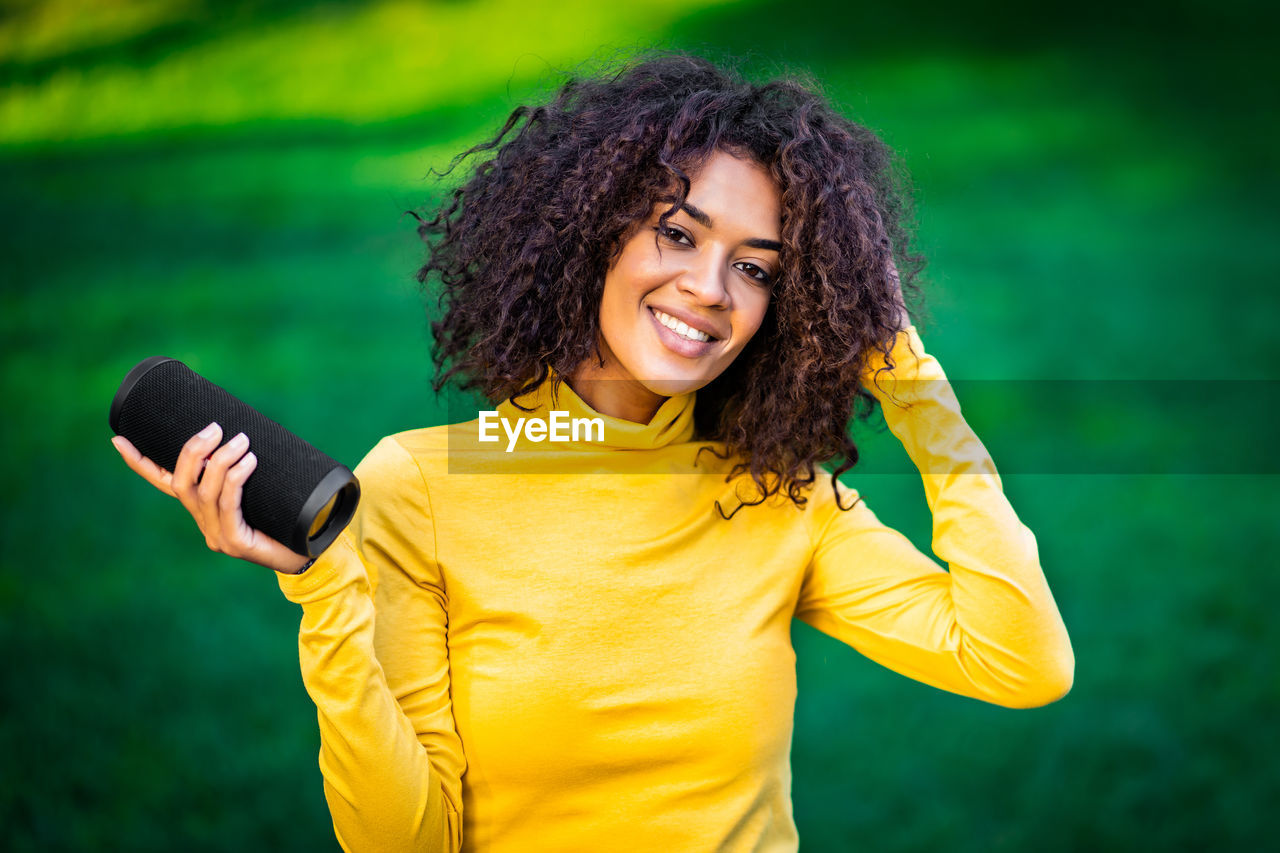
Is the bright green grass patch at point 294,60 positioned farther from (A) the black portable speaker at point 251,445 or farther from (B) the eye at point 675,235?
(A) the black portable speaker at point 251,445

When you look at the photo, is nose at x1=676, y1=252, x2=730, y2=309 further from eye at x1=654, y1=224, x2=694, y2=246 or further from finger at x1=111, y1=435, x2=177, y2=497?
finger at x1=111, y1=435, x2=177, y2=497

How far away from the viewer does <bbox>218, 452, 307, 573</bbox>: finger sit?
95 centimetres

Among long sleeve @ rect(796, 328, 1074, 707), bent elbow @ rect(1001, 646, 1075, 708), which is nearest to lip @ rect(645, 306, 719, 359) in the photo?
long sleeve @ rect(796, 328, 1074, 707)

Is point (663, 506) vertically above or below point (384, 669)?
above

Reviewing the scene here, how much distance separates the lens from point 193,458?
95cm

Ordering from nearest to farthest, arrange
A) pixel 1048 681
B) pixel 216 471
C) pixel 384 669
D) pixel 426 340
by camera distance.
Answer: pixel 216 471
pixel 384 669
pixel 1048 681
pixel 426 340

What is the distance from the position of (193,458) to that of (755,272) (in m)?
0.65

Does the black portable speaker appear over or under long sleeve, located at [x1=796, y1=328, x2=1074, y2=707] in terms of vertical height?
over

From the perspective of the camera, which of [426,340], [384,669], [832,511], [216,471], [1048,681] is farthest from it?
[426,340]

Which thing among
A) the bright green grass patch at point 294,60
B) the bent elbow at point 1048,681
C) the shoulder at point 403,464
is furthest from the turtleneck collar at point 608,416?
the bright green grass patch at point 294,60

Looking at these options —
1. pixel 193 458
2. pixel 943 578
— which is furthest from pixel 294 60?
pixel 943 578

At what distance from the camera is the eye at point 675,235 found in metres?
1.22

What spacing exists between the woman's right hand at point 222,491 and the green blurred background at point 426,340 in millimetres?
1253

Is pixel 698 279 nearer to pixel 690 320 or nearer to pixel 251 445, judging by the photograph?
pixel 690 320
